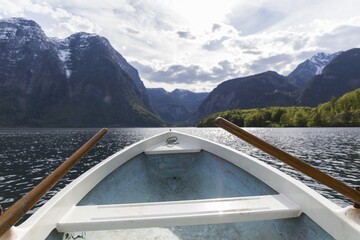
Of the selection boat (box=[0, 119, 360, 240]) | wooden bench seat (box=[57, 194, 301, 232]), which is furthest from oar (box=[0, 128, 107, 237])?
wooden bench seat (box=[57, 194, 301, 232])

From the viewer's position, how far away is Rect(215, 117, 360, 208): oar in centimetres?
325

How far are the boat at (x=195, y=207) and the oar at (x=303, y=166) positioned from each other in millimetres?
Answer: 25

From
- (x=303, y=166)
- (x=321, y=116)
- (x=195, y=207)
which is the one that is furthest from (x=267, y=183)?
(x=321, y=116)

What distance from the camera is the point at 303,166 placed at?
3.80 metres

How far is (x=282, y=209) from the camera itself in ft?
13.3

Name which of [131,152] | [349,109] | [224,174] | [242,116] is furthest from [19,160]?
[242,116]

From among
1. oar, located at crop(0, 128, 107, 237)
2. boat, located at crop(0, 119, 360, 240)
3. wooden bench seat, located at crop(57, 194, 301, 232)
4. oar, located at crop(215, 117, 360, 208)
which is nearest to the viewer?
oar, located at crop(0, 128, 107, 237)

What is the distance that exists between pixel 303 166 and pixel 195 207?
1.55 m

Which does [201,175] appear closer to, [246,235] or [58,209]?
[246,235]

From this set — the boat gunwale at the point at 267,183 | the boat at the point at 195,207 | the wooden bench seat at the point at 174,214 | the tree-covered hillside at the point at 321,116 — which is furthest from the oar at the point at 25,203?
the tree-covered hillside at the point at 321,116

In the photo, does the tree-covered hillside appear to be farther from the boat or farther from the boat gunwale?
the boat gunwale

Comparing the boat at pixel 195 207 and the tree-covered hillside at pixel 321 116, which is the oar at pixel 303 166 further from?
the tree-covered hillside at pixel 321 116

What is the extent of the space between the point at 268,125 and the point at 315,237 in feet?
567

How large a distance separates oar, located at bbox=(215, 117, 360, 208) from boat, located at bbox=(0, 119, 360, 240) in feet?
0.08
